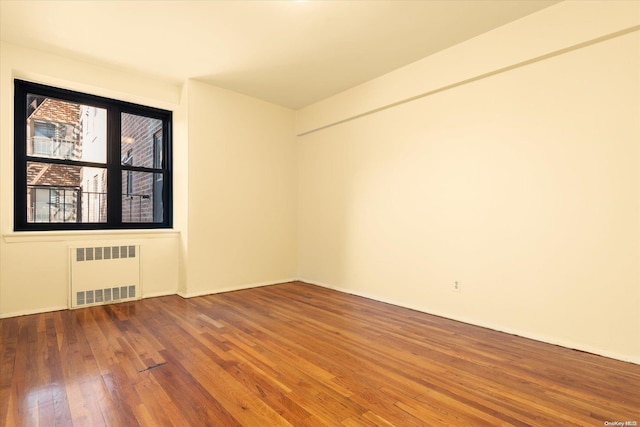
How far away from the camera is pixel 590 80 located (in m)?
2.62

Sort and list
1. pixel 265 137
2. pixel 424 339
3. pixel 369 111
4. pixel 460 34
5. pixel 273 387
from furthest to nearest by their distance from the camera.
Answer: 1. pixel 265 137
2. pixel 369 111
3. pixel 460 34
4. pixel 424 339
5. pixel 273 387

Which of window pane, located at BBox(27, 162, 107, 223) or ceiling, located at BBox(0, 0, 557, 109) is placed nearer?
ceiling, located at BBox(0, 0, 557, 109)

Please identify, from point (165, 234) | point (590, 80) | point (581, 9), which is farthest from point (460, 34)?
point (165, 234)

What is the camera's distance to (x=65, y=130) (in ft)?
12.9

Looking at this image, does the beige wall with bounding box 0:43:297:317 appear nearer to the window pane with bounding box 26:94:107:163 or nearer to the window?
the window

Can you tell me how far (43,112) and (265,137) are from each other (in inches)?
106

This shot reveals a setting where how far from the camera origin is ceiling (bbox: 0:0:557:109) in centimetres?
281

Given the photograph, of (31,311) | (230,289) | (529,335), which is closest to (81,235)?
(31,311)

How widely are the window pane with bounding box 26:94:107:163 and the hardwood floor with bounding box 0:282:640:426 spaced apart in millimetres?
1870

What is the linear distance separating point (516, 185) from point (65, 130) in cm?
497

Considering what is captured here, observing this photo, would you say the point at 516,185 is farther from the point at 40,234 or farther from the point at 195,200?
the point at 40,234

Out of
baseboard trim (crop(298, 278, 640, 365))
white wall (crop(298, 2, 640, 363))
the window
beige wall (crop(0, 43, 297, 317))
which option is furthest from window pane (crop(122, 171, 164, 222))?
baseboard trim (crop(298, 278, 640, 365))

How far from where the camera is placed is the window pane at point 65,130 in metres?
3.76

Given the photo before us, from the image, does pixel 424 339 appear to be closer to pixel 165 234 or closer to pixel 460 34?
pixel 460 34
